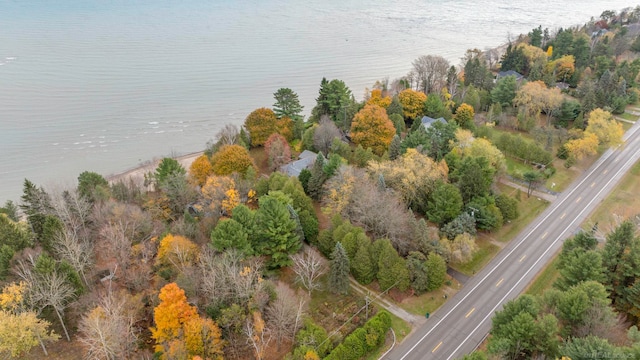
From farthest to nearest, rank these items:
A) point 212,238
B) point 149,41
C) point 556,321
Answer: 1. point 149,41
2. point 212,238
3. point 556,321

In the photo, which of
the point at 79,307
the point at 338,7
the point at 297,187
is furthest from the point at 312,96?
the point at 338,7

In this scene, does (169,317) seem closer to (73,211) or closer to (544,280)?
(73,211)

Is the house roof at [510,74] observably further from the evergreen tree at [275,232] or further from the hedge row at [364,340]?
the hedge row at [364,340]

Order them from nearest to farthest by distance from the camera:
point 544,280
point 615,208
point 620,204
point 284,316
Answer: point 284,316 → point 544,280 → point 615,208 → point 620,204

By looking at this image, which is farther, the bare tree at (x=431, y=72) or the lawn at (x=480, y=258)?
the bare tree at (x=431, y=72)

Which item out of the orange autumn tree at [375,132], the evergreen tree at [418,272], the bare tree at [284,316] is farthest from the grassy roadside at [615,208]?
the orange autumn tree at [375,132]

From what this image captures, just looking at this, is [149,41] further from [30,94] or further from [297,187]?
[297,187]

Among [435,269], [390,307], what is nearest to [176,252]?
[390,307]
